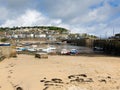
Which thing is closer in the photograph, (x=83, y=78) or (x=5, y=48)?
(x=83, y=78)

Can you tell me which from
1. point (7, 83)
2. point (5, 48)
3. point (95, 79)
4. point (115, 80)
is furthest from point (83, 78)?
point (5, 48)

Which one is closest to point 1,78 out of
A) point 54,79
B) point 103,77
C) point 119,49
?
point 54,79

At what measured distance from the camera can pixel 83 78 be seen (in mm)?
13875

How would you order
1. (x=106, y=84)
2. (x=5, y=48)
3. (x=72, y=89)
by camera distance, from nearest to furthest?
1. (x=72, y=89)
2. (x=106, y=84)
3. (x=5, y=48)

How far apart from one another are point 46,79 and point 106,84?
279 centimetres

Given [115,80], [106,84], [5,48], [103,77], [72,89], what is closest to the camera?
[72,89]

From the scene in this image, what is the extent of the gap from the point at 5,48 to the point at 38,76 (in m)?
12.4

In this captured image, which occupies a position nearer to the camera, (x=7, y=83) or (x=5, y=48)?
(x=7, y=83)

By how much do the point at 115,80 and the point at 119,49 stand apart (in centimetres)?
3653

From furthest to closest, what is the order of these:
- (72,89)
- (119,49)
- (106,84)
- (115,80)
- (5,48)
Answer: (119,49) → (5,48) → (115,80) → (106,84) → (72,89)

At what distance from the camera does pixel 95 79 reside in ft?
44.9

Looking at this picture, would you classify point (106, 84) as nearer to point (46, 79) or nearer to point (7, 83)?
point (46, 79)

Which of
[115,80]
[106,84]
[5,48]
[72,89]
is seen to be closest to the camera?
[72,89]

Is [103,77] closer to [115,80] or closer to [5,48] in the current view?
[115,80]
